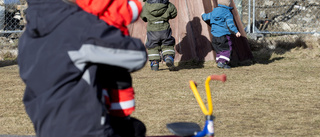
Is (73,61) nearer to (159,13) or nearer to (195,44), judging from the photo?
(159,13)

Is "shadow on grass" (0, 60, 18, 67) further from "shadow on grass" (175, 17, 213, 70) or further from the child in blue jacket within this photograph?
the child in blue jacket

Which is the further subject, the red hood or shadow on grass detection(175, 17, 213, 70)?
shadow on grass detection(175, 17, 213, 70)

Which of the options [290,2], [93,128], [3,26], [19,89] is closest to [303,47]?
[290,2]

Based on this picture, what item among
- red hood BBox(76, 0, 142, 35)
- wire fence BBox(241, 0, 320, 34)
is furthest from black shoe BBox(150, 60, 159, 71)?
red hood BBox(76, 0, 142, 35)

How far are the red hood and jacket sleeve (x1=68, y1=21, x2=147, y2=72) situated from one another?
0.07 meters

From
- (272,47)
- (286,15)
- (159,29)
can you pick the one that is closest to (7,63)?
(159,29)

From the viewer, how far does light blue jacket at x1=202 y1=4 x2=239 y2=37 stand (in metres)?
8.31

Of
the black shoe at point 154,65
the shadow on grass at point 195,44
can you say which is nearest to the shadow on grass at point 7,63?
the black shoe at point 154,65

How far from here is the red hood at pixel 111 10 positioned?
75.4 inches

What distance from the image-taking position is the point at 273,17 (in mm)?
13898

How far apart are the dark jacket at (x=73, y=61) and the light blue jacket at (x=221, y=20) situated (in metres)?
6.53

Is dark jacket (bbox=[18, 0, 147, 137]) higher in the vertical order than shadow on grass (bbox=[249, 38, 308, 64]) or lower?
higher

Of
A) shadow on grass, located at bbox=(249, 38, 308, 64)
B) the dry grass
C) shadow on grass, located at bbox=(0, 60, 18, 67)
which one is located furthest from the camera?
shadow on grass, located at bbox=(249, 38, 308, 64)

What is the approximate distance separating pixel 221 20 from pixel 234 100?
2884 mm
